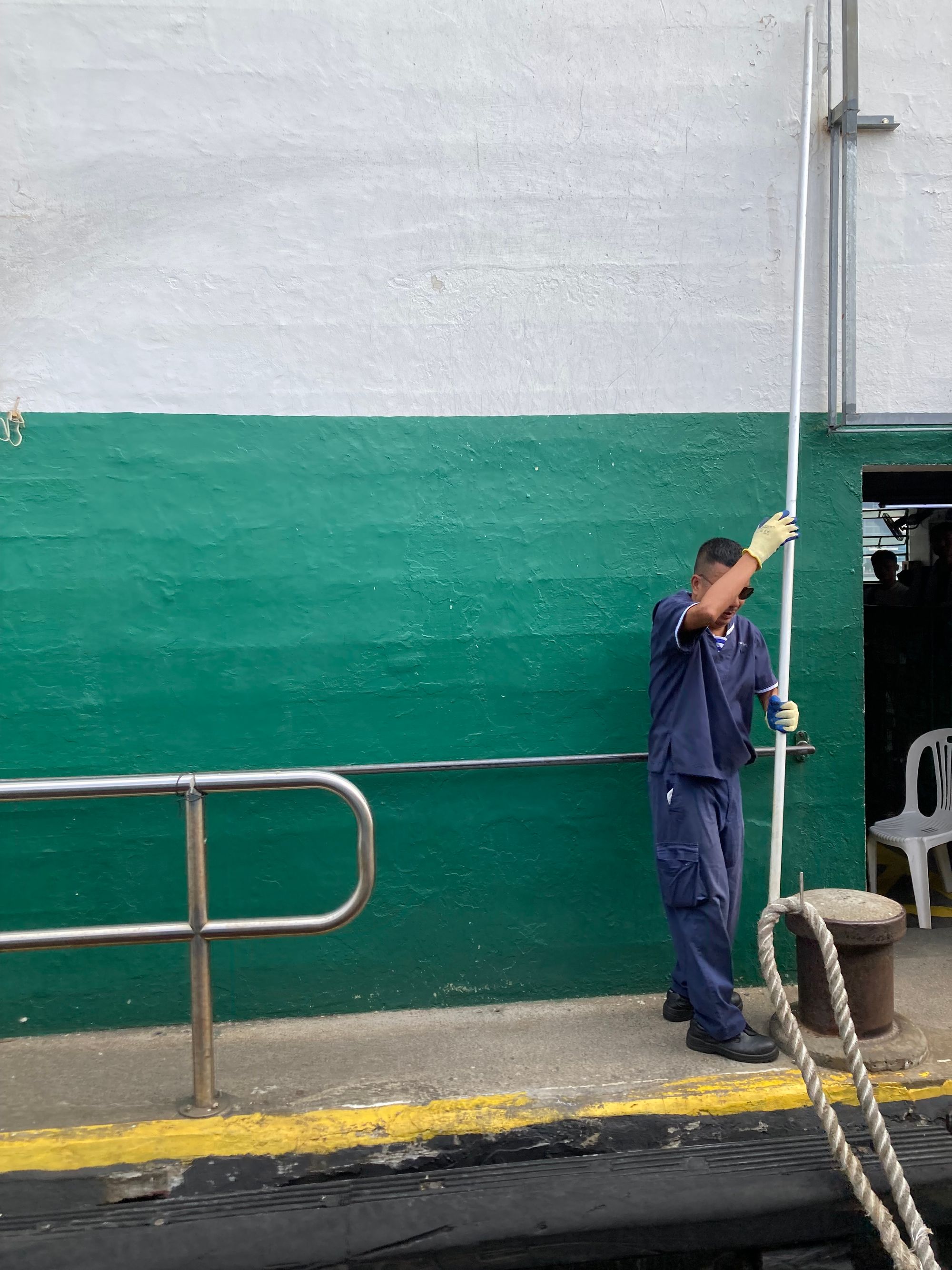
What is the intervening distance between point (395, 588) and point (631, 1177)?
7.41ft

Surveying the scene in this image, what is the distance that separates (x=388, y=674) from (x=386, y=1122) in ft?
5.42

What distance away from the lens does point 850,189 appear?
13.4 ft

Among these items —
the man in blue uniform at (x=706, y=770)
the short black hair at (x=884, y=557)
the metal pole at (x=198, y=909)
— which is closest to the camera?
the metal pole at (x=198, y=909)

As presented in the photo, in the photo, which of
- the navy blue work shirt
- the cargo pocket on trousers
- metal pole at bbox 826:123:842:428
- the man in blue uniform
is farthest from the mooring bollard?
metal pole at bbox 826:123:842:428

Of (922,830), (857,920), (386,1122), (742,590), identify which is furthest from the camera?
(922,830)

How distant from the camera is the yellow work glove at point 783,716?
12.2 ft

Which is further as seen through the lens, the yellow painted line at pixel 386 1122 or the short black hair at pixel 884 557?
the short black hair at pixel 884 557

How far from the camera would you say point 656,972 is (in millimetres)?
4113

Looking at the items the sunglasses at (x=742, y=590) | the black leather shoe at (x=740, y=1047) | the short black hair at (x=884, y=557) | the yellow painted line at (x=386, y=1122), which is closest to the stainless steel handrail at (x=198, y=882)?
the yellow painted line at (x=386, y=1122)

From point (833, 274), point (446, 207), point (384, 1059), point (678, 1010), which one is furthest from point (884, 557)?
point (384, 1059)

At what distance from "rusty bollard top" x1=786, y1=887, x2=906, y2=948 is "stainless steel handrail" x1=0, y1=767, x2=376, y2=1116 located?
1543 mm

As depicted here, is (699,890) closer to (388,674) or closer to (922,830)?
(388,674)

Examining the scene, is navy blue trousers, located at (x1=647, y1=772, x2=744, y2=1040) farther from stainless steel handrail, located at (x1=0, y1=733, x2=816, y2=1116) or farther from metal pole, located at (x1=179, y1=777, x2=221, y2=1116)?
metal pole, located at (x1=179, y1=777, x2=221, y2=1116)

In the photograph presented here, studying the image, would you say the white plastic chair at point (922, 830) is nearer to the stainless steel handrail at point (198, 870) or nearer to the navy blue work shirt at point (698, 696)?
the navy blue work shirt at point (698, 696)
